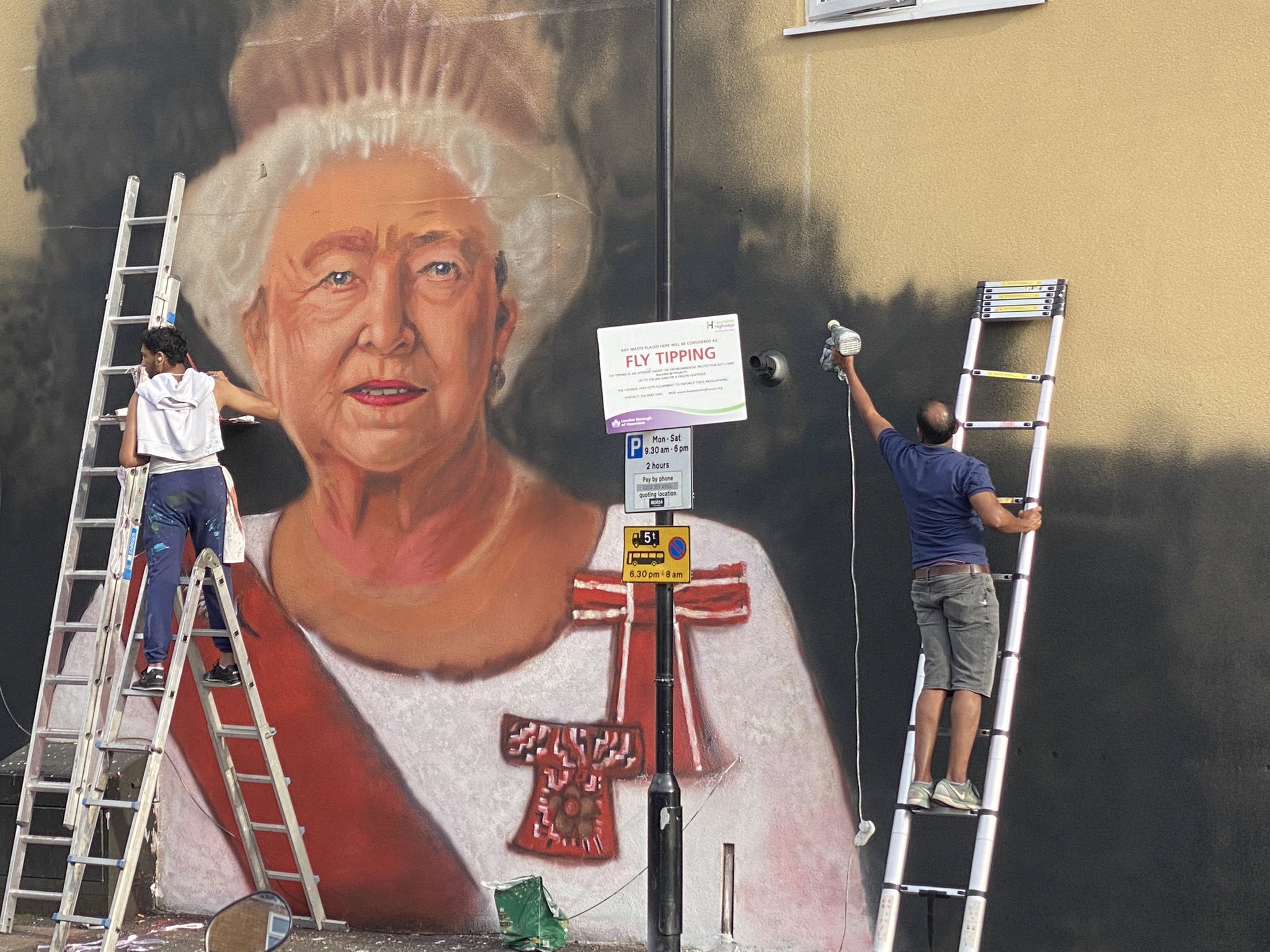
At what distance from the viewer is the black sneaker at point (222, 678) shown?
22.6 ft

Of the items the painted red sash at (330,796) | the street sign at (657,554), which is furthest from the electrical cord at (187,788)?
the street sign at (657,554)

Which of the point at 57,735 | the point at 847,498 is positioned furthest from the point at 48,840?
the point at 847,498

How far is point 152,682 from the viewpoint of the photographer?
6465 millimetres

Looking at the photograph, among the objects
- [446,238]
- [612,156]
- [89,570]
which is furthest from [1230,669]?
[89,570]

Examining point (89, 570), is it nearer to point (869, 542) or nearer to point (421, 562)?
point (421, 562)

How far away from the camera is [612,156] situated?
7.17 meters

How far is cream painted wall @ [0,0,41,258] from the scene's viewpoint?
26.7 ft

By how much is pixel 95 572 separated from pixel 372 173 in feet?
8.70

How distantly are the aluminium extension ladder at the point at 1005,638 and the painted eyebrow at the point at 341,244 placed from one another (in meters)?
3.33

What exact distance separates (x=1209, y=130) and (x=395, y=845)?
17.8ft

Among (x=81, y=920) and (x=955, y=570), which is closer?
(x=955, y=570)

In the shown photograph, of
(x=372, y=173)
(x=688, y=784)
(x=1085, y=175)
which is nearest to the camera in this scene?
(x=1085, y=175)

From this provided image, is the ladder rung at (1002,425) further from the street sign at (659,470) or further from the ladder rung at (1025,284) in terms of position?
the street sign at (659,470)

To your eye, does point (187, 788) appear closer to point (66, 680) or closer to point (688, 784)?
point (66, 680)
